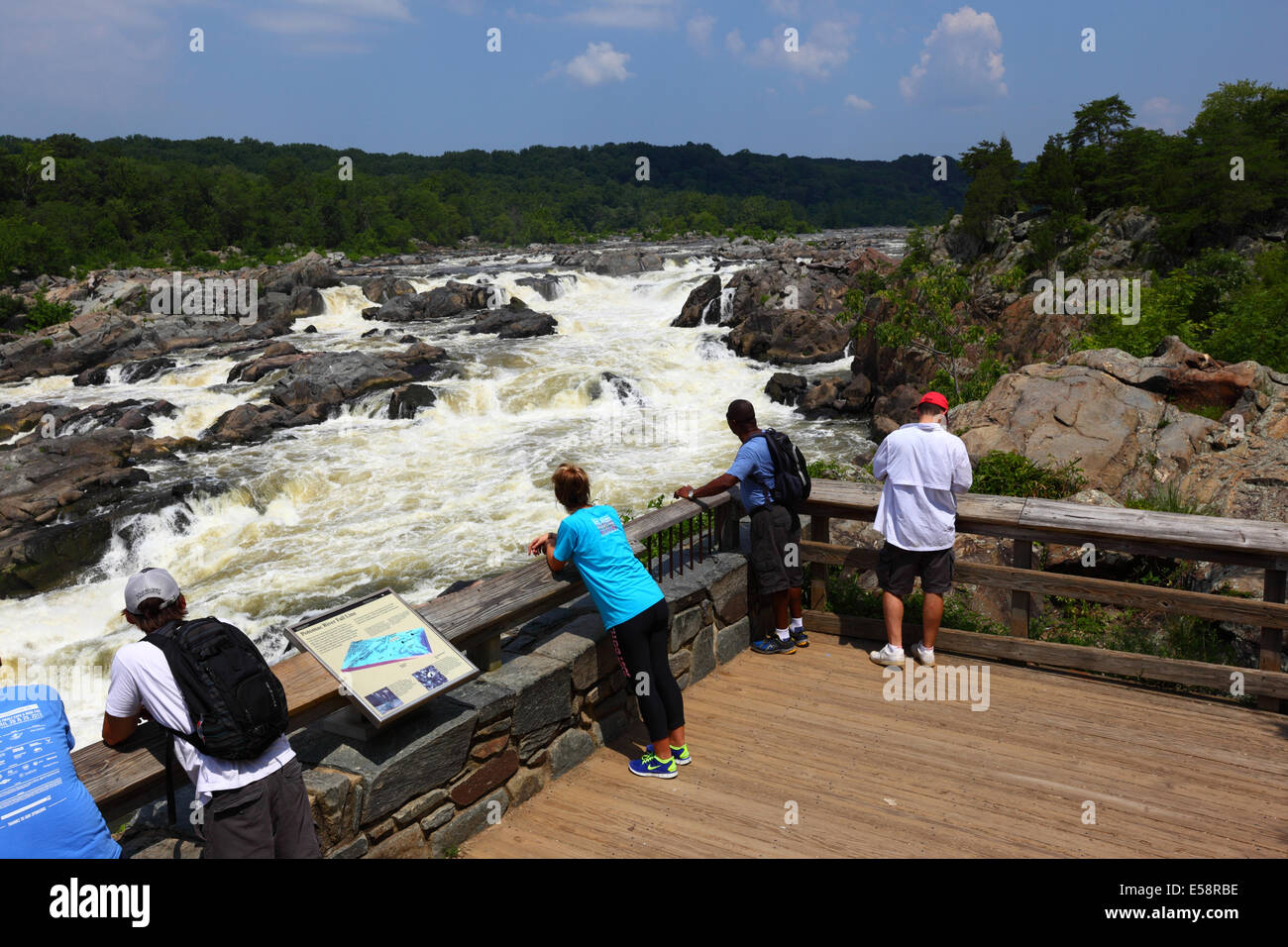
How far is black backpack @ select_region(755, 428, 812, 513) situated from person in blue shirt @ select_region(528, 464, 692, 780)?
1.51 m

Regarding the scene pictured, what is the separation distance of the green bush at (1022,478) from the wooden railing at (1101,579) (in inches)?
160

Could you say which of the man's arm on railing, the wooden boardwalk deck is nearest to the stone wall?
the wooden boardwalk deck

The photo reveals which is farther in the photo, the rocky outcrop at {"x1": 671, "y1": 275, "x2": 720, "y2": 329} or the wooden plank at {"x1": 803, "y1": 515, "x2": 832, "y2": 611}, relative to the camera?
the rocky outcrop at {"x1": 671, "y1": 275, "x2": 720, "y2": 329}

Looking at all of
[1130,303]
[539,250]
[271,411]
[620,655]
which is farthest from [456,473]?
[539,250]

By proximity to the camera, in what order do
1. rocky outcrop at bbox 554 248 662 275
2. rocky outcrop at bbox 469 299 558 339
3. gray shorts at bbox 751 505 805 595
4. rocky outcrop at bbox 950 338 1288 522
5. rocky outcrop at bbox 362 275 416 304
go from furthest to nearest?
rocky outcrop at bbox 554 248 662 275, rocky outcrop at bbox 362 275 416 304, rocky outcrop at bbox 469 299 558 339, rocky outcrop at bbox 950 338 1288 522, gray shorts at bbox 751 505 805 595

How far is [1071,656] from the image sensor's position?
5.86 m

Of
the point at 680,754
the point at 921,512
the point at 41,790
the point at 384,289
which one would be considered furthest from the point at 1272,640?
the point at 384,289

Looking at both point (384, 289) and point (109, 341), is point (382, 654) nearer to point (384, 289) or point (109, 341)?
point (109, 341)

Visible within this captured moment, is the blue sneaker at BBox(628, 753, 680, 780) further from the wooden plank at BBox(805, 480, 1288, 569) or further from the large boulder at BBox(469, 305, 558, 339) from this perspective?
the large boulder at BBox(469, 305, 558, 339)

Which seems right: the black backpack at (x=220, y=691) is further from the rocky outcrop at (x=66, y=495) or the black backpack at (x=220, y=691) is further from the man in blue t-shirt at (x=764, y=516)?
the rocky outcrop at (x=66, y=495)

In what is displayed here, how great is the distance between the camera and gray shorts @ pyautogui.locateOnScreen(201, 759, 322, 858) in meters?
3.24

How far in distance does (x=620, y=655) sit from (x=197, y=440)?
66.3 ft

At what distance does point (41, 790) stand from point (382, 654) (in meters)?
1.39

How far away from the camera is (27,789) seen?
294cm
